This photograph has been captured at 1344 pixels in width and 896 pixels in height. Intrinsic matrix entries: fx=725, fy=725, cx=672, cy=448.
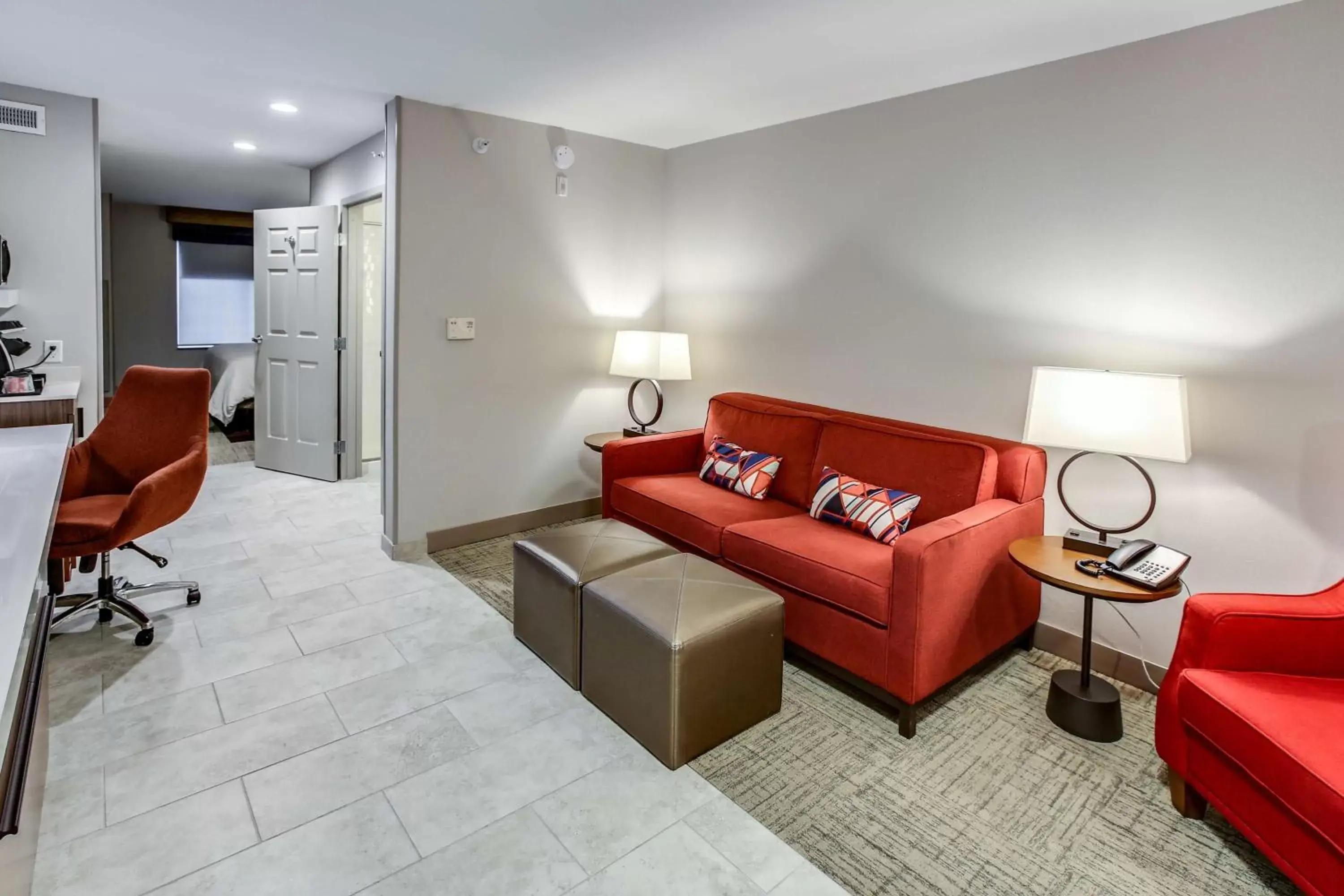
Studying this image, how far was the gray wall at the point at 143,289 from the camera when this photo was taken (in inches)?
307

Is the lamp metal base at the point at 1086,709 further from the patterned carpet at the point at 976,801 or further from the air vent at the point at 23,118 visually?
the air vent at the point at 23,118

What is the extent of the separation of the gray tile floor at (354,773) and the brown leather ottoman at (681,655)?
11cm

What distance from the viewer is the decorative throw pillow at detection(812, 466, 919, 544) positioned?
2.83m

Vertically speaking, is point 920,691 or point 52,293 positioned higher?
point 52,293

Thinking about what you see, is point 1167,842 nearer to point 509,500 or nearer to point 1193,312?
point 1193,312

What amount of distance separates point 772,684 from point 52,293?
4.11m

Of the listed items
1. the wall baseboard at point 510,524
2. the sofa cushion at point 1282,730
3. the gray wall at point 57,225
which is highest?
the gray wall at point 57,225

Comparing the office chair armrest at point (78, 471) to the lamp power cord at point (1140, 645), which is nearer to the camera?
the lamp power cord at point (1140, 645)

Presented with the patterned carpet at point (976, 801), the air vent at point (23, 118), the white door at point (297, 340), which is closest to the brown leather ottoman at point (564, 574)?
the patterned carpet at point (976, 801)

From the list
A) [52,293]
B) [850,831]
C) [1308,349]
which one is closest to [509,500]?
[52,293]

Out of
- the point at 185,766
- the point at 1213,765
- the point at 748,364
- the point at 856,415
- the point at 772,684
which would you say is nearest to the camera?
the point at 1213,765

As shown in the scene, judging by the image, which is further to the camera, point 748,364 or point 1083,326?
point 748,364

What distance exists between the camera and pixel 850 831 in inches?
77.0

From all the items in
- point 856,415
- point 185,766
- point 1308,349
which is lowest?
point 185,766
